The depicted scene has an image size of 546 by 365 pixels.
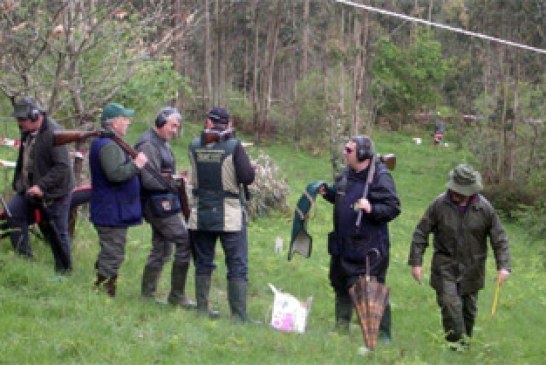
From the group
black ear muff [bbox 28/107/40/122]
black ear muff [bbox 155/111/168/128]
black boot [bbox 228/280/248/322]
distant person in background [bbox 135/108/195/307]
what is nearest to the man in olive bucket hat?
black boot [bbox 228/280/248/322]

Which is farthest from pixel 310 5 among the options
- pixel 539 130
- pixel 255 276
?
pixel 255 276

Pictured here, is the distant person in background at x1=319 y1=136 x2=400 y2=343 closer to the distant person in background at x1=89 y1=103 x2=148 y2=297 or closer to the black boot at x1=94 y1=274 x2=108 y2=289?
the distant person in background at x1=89 y1=103 x2=148 y2=297

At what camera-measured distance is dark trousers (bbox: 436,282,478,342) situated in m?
8.76

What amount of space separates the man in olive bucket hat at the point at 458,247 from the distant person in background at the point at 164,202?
224 cm

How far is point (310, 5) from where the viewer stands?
4616cm

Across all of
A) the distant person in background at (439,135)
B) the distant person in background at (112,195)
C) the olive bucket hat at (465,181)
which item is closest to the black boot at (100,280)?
the distant person in background at (112,195)

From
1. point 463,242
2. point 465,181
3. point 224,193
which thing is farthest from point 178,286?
point 465,181

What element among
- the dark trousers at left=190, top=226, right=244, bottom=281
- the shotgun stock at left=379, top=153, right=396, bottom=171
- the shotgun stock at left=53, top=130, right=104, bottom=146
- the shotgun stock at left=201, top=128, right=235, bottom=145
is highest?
the shotgun stock at left=201, top=128, right=235, bottom=145

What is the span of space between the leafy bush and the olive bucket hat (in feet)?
32.9

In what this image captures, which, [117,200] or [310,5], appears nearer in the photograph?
[117,200]

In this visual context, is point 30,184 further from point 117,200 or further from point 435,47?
point 435,47

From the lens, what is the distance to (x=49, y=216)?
9.01 meters

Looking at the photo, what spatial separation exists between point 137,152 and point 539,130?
76.3 feet

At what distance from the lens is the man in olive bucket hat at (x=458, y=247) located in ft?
28.6
